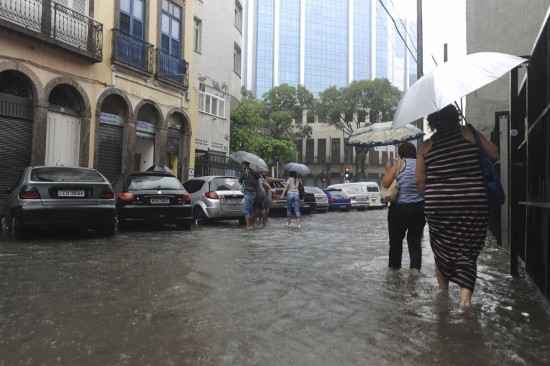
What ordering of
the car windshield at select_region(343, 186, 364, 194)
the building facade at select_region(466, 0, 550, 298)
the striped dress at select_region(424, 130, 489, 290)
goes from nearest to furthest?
1. the striped dress at select_region(424, 130, 489, 290)
2. the building facade at select_region(466, 0, 550, 298)
3. the car windshield at select_region(343, 186, 364, 194)

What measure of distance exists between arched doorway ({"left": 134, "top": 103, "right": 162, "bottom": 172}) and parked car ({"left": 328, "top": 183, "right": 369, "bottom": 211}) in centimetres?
1181

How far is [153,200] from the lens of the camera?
12.5 m

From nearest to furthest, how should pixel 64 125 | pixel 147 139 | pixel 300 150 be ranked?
pixel 64 125 → pixel 147 139 → pixel 300 150

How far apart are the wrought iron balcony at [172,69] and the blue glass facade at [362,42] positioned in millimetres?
80371

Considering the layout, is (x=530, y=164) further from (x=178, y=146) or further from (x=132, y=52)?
(x=178, y=146)

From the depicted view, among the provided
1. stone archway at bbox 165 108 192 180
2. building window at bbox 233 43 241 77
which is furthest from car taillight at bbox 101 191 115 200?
building window at bbox 233 43 241 77

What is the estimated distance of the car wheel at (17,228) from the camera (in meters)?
9.88

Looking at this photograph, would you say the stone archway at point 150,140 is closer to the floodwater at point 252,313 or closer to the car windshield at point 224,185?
the car windshield at point 224,185

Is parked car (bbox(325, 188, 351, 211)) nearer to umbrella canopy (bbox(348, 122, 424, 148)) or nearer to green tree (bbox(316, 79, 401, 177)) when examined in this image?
umbrella canopy (bbox(348, 122, 424, 148))

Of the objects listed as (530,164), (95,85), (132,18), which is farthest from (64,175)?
(132,18)

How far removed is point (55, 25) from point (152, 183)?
7.03 meters

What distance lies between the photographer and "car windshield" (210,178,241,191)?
50.5ft

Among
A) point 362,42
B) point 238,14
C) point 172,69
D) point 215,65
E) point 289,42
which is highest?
point 289,42

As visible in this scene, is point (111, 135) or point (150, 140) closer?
point (111, 135)
